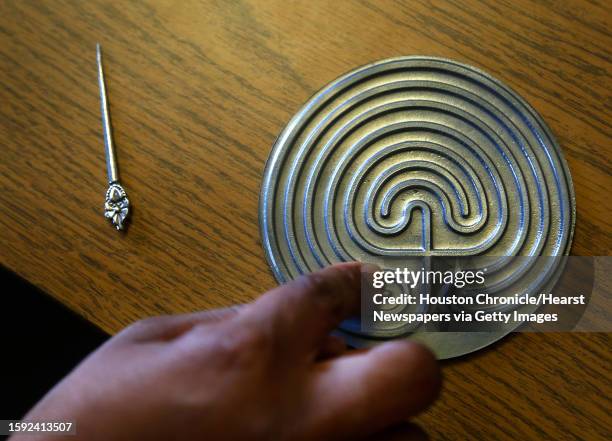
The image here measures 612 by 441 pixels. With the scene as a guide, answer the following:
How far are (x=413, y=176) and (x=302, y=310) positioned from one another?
0.85ft

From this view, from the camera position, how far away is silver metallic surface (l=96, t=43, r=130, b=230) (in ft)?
2.13

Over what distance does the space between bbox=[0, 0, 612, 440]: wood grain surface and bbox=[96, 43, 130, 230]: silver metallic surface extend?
1 cm

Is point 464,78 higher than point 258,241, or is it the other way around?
point 464,78

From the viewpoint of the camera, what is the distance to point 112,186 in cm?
66

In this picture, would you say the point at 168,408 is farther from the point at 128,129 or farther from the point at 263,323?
the point at 128,129

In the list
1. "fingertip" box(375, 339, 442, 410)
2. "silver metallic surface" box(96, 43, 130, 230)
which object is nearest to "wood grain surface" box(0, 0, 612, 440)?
"silver metallic surface" box(96, 43, 130, 230)

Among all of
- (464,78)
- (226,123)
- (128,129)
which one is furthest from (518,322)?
(128,129)

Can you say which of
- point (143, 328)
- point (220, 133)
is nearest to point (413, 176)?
point (220, 133)

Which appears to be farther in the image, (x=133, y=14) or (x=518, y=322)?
(x=133, y=14)

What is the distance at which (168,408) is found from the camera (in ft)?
1.20

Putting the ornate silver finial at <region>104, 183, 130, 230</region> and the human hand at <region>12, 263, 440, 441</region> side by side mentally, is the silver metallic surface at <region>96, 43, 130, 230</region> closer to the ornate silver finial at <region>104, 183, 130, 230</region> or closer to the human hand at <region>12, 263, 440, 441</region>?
the ornate silver finial at <region>104, 183, 130, 230</region>

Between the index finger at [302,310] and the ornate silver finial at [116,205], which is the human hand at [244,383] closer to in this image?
the index finger at [302,310]

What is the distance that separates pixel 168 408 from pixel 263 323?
8 cm

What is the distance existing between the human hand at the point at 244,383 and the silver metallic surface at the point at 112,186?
0.26 metres
